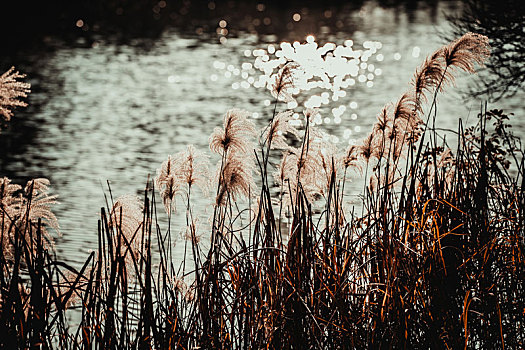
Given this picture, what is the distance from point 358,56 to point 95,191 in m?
13.6

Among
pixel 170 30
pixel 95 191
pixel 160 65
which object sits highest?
pixel 170 30

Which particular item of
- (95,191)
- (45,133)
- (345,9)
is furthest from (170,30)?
(95,191)

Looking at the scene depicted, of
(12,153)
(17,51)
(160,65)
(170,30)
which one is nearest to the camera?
(12,153)

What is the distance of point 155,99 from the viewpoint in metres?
15.7

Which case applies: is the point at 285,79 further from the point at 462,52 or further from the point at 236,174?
the point at 462,52

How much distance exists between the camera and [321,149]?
3270mm

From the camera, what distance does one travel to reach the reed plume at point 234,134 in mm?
2881

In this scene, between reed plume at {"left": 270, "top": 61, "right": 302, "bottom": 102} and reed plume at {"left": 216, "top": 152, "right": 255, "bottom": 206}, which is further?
reed plume at {"left": 270, "top": 61, "right": 302, "bottom": 102}

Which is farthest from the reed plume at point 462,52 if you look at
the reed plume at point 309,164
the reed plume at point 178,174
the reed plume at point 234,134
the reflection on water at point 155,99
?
the reflection on water at point 155,99

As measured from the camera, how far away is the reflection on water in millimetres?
10000

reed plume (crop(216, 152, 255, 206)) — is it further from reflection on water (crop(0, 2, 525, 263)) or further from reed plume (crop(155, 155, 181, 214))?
reflection on water (crop(0, 2, 525, 263))

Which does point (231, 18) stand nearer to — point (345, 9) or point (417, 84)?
point (345, 9)

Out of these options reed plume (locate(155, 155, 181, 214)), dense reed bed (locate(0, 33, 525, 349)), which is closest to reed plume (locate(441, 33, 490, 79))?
dense reed bed (locate(0, 33, 525, 349))

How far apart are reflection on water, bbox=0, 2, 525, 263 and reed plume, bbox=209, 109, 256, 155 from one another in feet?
9.22
